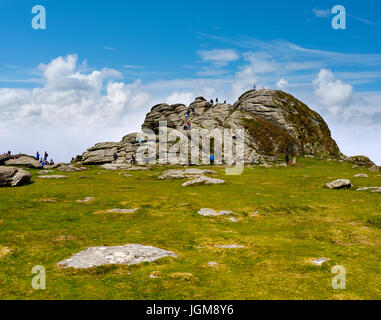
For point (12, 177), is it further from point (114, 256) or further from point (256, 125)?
point (256, 125)

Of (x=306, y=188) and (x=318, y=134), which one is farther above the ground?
(x=318, y=134)

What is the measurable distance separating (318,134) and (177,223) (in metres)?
124

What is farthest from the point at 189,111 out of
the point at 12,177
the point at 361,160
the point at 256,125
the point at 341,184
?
the point at 341,184

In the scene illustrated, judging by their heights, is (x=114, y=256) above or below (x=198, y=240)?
above

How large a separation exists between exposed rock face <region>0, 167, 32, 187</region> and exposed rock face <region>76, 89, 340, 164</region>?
57359mm

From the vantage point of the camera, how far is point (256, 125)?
127375 millimetres

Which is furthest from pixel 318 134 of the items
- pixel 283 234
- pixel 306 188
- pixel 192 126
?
pixel 283 234

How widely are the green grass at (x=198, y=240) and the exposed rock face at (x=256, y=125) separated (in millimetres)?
66247

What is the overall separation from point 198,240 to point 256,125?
354 feet

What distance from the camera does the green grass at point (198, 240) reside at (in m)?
15.7

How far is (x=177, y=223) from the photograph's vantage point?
3055 cm

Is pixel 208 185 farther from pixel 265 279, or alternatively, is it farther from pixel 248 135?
pixel 248 135

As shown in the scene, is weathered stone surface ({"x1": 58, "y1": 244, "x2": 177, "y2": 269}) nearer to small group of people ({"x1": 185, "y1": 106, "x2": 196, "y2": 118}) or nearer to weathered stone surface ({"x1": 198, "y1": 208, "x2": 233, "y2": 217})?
weathered stone surface ({"x1": 198, "y1": 208, "x2": 233, "y2": 217})

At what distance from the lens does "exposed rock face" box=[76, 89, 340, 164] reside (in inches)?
4561
